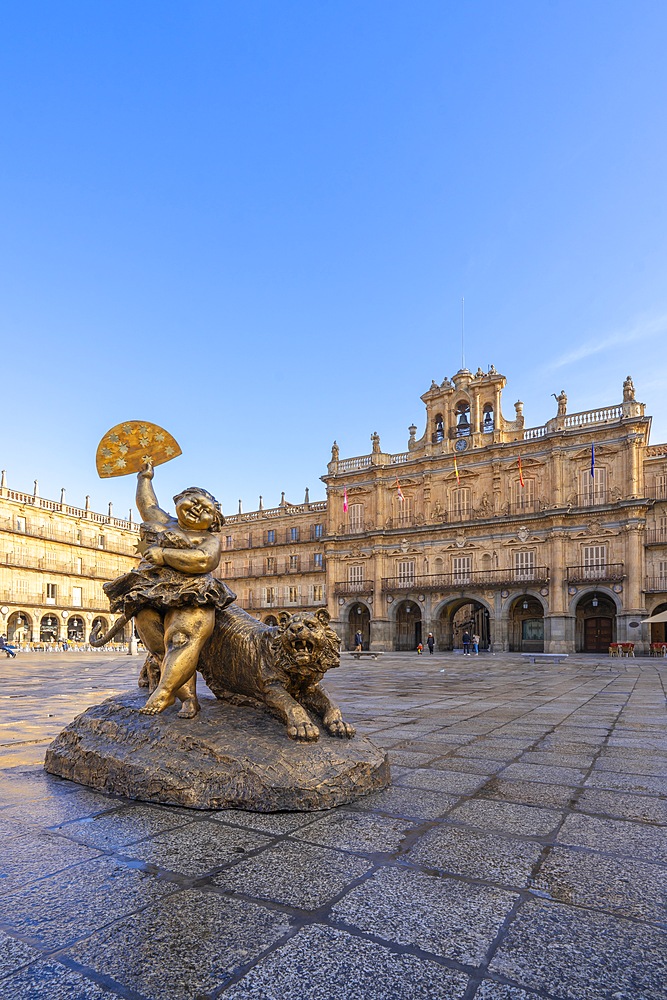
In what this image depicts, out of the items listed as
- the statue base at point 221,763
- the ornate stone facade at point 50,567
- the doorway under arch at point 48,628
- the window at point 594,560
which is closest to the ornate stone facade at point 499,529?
the window at point 594,560

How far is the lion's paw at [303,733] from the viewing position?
3219 mm

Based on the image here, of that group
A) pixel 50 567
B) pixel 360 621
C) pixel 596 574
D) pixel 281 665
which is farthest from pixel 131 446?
pixel 50 567

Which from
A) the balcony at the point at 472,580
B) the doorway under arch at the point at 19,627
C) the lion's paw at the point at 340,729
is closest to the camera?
the lion's paw at the point at 340,729

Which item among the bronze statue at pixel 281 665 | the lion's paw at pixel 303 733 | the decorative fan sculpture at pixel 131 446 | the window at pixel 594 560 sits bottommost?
the lion's paw at pixel 303 733

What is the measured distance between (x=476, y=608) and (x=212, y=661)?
4356cm

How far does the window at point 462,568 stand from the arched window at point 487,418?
7656 mm

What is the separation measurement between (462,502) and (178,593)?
33.1 m

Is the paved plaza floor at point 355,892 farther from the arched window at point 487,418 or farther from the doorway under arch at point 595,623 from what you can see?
the arched window at point 487,418

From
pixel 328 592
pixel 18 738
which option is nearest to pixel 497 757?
pixel 18 738

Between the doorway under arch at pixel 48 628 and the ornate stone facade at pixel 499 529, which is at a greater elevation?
the ornate stone facade at pixel 499 529

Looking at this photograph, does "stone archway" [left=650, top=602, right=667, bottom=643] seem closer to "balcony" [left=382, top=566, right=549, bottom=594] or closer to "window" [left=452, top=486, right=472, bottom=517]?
"balcony" [left=382, top=566, right=549, bottom=594]

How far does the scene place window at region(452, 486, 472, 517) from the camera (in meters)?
35.4

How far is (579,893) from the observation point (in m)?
2.12

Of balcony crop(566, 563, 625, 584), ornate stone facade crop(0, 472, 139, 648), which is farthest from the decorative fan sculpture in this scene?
ornate stone facade crop(0, 472, 139, 648)
